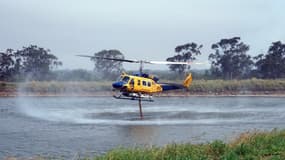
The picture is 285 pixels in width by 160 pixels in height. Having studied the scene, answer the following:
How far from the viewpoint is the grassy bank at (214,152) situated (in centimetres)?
1318

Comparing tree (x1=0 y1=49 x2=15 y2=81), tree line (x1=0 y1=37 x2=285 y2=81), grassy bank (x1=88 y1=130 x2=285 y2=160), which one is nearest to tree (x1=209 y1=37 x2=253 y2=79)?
tree line (x1=0 y1=37 x2=285 y2=81)

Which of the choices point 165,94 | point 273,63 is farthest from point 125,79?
point 273,63

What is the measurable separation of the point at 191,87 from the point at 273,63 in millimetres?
24712

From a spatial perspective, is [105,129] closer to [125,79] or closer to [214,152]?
[125,79]

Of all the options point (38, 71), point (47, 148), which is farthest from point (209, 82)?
point (47, 148)

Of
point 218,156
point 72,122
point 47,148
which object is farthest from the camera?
point 72,122

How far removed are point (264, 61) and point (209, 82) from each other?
22.1 m

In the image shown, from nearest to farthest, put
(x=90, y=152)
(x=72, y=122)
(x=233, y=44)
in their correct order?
(x=90, y=152), (x=72, y=122), (x=233, y=44)

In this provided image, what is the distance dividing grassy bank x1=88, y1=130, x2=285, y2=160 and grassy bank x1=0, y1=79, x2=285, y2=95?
51.5 metres

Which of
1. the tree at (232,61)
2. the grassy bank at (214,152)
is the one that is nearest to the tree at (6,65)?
the tree at (232,61)

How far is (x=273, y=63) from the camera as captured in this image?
287 ft

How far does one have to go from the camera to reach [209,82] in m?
70.2

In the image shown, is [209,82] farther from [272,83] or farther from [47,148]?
[47,148]

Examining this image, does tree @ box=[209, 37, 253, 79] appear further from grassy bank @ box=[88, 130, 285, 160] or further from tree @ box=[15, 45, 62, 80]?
grassy bank @ box=[88, 130, 285, 160]
